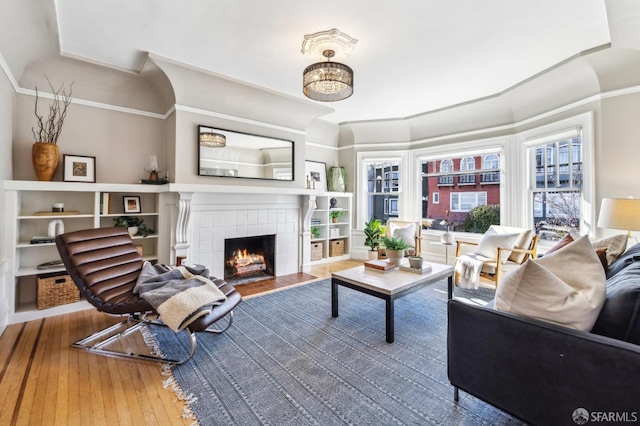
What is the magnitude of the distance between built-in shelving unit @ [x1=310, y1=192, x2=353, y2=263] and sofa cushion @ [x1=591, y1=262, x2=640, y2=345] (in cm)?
404

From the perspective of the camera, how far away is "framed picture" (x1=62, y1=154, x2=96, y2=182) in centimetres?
303

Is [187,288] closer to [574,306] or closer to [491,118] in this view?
[574,306]

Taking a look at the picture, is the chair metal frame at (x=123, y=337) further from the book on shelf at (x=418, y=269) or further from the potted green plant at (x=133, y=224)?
the book on shelf at (x=418, y=269)

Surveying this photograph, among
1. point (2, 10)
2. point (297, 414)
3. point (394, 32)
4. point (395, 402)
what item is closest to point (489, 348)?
point (395, 402)

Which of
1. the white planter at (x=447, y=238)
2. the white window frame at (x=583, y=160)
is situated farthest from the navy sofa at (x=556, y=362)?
the white planter at (x=447, y=238)

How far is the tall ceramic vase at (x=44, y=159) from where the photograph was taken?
277cm

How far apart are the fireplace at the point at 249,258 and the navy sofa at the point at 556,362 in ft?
10.5

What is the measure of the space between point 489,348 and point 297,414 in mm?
1068

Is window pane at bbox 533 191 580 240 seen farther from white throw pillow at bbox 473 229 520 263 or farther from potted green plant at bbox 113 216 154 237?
potted green plant at bbox 113 216 154 237

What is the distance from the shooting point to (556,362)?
120cm

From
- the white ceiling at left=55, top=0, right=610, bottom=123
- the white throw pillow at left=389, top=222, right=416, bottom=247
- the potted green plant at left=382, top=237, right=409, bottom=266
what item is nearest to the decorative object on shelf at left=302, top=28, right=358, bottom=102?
the white ceiling at left=55, top=0, right=610, bottom=123

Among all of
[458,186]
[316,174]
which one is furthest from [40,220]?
[458,186]

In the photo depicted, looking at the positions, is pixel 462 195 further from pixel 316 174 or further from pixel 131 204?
pixel 131 204

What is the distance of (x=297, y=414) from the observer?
1.58 meters
